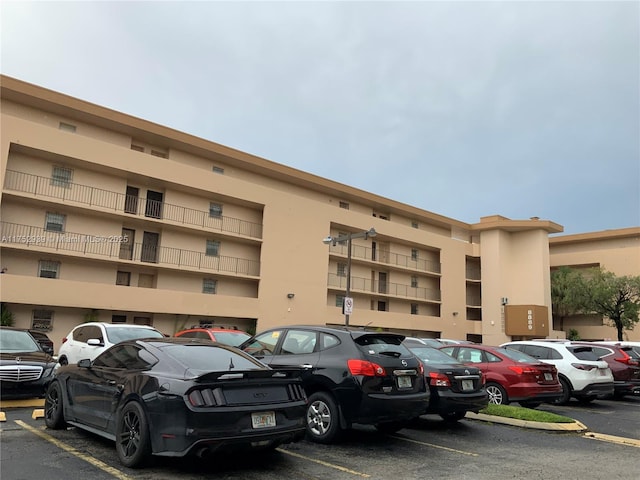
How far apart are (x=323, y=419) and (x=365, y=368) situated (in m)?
0.99

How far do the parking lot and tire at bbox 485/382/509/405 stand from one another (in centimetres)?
215

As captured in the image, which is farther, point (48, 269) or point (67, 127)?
point (67, 127)

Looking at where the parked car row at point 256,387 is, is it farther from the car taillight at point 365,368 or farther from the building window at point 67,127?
the building window at point 67,127

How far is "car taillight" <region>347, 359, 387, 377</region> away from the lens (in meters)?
7.15

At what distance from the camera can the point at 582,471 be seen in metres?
6.55

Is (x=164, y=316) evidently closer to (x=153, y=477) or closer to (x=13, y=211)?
(x=13, y=211)

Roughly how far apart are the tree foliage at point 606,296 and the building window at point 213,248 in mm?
28254

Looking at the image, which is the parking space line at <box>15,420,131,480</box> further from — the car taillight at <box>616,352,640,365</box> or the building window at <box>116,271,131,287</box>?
the building window at <box>116,271,131,287</box>

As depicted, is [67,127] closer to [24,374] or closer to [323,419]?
[24,374]

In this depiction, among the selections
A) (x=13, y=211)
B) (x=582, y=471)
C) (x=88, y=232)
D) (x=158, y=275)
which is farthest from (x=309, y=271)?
(x=582, y=471)

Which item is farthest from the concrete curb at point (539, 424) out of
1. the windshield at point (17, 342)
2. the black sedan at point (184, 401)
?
the windshield at point (17, 342)

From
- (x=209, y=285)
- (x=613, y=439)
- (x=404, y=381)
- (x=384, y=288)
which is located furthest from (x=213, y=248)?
(x=613, y=439)

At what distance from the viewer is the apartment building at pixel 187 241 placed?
23062mm

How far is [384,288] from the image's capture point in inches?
1523
